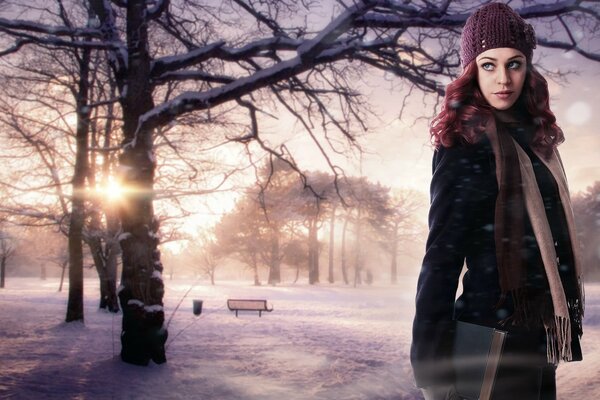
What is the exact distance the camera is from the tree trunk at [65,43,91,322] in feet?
40.7

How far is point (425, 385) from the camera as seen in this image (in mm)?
1229

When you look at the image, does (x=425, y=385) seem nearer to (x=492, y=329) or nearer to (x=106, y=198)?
(x=492, y=329)

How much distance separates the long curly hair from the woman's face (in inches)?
1.0

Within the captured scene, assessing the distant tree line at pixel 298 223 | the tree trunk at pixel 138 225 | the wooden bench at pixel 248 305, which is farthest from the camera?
the distant tree line at pixel 298 223

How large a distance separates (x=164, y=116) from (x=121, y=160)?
3.61 feet

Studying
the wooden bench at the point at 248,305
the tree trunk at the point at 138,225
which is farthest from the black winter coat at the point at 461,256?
the wooden bench at the point at 248,305

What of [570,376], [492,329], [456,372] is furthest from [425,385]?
[570,376]

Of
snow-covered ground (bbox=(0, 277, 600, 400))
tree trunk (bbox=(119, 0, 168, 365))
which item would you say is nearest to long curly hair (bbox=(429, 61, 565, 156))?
snow-covered ground (bbox=(0, 277, 600, 400))

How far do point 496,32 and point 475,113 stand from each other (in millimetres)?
316

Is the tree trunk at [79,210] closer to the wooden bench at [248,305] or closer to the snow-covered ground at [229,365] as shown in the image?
the snow-covered ground at [229,365]

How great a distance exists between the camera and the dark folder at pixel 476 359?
46.8 inches

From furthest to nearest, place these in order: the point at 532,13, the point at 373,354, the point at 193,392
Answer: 1. the point at 373,354
2. the point at 193,392
3. the point at 532,13

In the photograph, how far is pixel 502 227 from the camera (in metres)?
1.24

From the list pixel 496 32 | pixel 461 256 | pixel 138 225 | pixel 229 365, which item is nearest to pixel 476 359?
pixel 461 256
